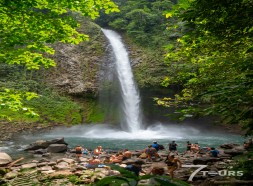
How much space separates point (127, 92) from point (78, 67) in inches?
363

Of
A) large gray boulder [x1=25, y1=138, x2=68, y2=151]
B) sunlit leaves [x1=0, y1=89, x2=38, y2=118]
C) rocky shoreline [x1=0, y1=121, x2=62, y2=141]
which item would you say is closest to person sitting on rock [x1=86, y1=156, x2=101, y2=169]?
sunlit leaves [x1=0, y1=89, x2=38, y2=118]

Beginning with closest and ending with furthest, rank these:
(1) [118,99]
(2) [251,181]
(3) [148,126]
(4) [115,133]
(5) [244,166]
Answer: (2) [251,181] < (5) [244,166] < (4) [115,133] < (3) [148,126] < (1) [118,99]

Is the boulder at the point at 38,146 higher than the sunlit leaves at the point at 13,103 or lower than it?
lower

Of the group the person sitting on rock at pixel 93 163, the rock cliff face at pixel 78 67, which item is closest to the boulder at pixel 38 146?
the person sitting on rock at pixel 93 163

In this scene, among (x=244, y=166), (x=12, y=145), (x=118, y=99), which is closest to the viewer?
(x=244, y=166)

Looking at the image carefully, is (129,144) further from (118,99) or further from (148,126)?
(118,99)

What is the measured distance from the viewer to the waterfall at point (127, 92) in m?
29.7

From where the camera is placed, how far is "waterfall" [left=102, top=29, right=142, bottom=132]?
2973 centimetres

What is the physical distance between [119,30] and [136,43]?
7780 mm

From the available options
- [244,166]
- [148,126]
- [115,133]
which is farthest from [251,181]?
[148,126]

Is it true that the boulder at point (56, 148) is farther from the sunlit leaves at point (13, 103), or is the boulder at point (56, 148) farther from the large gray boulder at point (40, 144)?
the sunlit leaves at point (13, 103)

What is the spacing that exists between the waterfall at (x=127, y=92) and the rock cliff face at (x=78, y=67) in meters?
2.72

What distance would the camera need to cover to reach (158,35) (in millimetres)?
39875

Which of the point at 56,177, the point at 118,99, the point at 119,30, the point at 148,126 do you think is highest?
the point at 119,30
